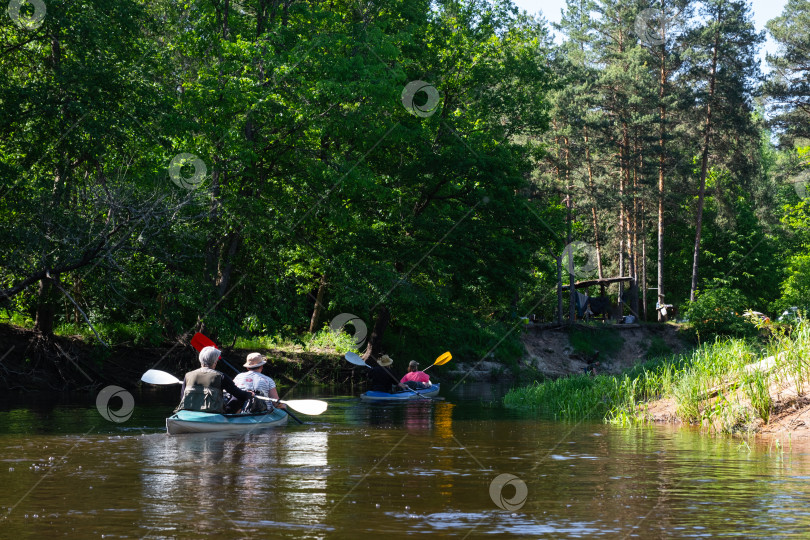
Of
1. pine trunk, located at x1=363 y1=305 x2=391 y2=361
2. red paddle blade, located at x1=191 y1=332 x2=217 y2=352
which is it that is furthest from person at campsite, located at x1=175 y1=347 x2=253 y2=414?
pine trunk, located at x1=363 y1=305 x2=391 y2=361

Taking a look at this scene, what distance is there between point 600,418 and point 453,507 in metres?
9.68

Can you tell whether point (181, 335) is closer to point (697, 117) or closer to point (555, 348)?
point (555, 348)

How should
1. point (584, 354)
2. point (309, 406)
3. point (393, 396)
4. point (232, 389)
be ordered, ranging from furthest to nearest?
point (584, 354), point (393, 396), point (309, 406), point (232, 389)

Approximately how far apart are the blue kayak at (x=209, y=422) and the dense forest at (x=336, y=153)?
272 inches

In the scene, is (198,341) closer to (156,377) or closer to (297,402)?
(156,377)

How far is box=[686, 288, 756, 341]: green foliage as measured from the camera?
3978 centimetres

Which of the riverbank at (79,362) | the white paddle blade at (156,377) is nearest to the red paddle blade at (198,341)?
the white paddle blade at (156,377)

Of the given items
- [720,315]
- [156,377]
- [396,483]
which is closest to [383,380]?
[156,377]

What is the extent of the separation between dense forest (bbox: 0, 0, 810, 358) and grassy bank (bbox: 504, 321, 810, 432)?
985 cm

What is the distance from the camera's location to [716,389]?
1445 centimetres

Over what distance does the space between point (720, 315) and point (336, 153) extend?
21.3m

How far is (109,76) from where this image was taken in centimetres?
2069

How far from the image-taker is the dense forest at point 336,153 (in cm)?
2045

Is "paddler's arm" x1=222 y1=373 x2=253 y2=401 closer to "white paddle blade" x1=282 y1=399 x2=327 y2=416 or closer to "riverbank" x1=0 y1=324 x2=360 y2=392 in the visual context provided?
"white paddle blade" x1=282 y1=399 x2=327 y2=416
